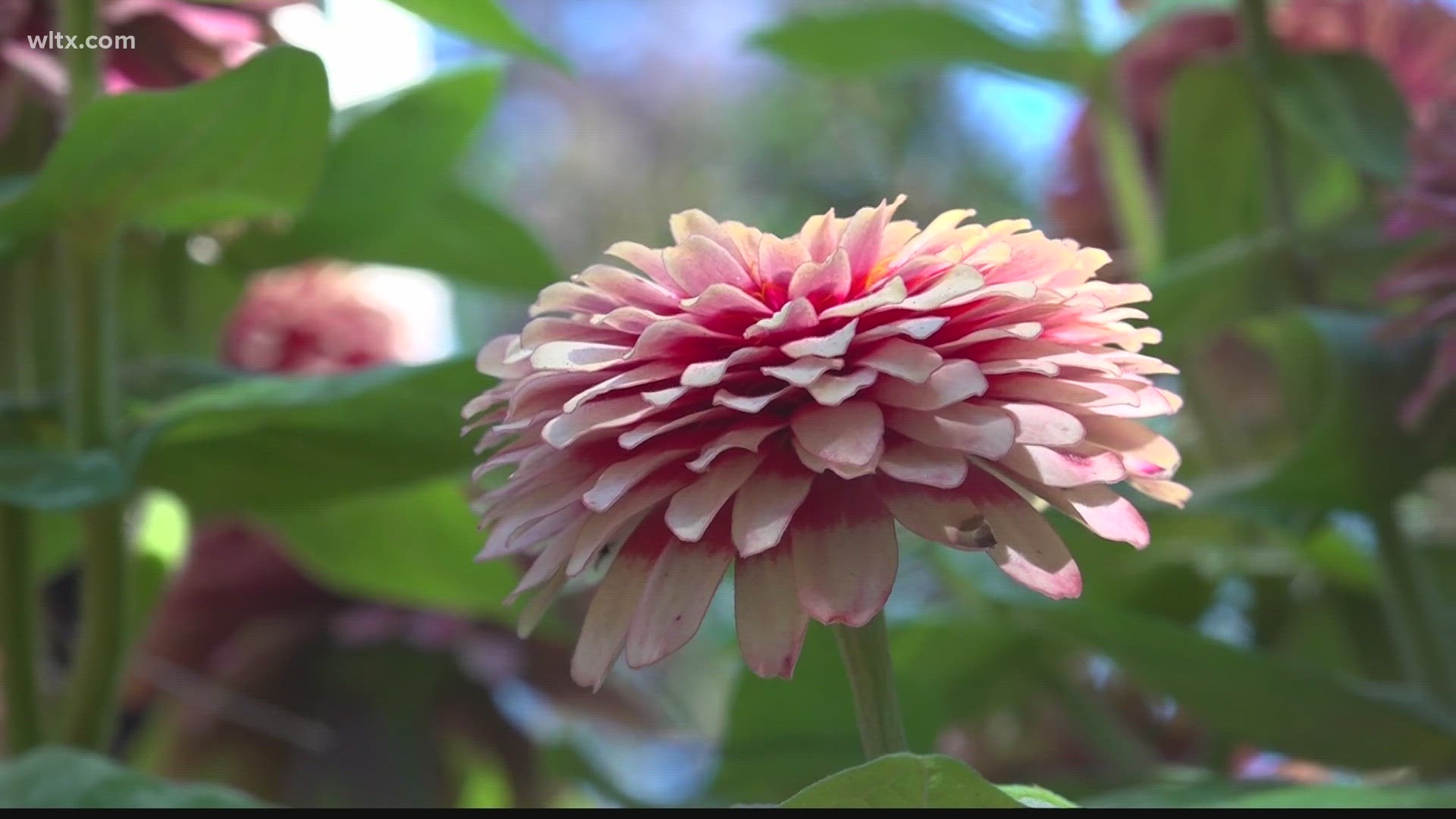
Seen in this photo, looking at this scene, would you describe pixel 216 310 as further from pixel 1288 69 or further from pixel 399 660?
pixel 1288 69

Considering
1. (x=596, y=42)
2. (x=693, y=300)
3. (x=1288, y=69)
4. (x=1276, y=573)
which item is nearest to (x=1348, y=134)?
(x=1288, y=69)

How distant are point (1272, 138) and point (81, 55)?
12.0 inches

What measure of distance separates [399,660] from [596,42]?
2369mm

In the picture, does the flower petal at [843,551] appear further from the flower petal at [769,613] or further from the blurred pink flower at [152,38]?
the blurred pink flower at [152,38]

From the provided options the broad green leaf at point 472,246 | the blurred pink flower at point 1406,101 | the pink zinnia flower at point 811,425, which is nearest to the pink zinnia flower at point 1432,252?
the blurred pink flower at point 1406,101

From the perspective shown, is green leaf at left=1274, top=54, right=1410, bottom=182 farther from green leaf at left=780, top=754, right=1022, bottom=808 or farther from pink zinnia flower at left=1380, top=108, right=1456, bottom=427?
green leaf at left=780, top=754, right=1022, bottom=808

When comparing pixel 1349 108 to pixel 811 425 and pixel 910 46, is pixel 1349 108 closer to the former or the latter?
pixel 910 46

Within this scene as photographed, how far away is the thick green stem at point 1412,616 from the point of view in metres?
0.35

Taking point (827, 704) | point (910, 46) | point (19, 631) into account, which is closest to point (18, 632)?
point (19, 631)

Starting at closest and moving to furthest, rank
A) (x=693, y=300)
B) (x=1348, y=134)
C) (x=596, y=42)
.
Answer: (x=693, y=300), (x=1348, y=134), (x=596, y=42)

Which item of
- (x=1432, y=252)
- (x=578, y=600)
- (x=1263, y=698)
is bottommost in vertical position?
(x=578, y=600)

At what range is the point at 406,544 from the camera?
0.40 m

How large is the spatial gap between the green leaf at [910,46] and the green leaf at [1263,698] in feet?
0.69

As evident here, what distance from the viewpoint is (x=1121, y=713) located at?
0.48 metres
